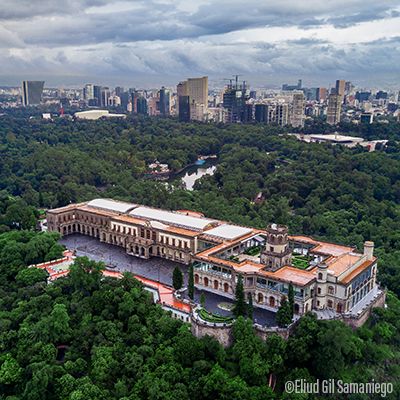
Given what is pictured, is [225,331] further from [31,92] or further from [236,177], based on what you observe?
[31,92]

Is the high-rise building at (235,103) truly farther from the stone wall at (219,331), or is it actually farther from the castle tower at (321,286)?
the stone wall at (219,331)

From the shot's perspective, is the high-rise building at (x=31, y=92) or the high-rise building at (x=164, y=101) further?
the high-rise building at (x=164, y=101)

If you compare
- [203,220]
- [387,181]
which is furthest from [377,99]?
[203,220]

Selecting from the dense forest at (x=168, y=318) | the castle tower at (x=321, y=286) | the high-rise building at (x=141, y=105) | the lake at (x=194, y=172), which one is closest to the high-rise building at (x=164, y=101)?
the high-rise building at (x=141, y=105)

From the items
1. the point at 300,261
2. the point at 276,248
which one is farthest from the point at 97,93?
the point at 276,248

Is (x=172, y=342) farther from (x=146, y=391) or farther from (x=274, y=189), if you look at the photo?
(x=274, y=189)

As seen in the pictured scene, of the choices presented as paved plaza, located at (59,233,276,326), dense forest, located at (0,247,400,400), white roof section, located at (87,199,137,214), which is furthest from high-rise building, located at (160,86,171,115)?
Result: dense forest, located at (0,247,400,400)
